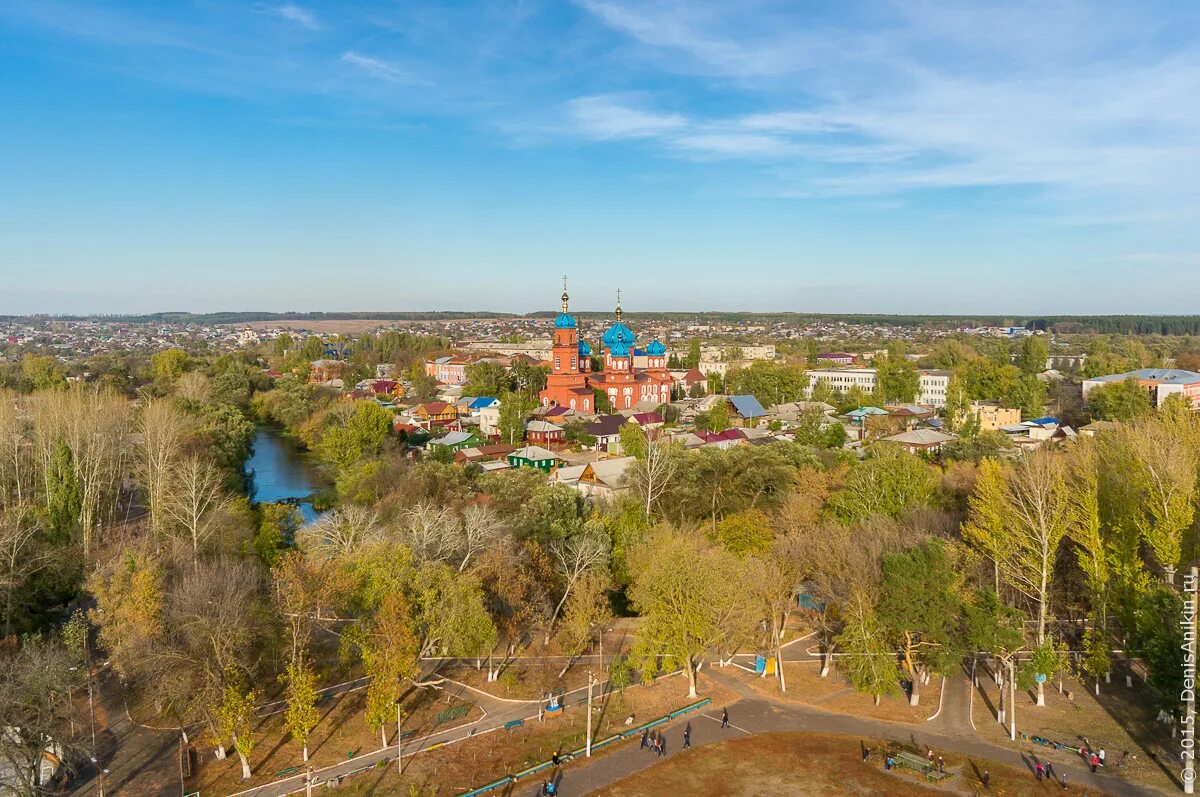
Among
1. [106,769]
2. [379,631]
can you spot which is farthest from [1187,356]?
[106,769]

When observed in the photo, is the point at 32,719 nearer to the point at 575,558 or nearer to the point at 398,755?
the point at 398,755

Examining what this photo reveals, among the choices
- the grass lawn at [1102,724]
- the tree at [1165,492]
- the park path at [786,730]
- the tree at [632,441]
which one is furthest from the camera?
the tree at [632,441]

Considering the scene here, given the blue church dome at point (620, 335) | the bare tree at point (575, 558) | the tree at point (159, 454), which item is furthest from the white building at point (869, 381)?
the tree at point (159, 454)

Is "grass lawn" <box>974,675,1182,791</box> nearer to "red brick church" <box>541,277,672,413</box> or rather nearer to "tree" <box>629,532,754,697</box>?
Result: "tree" <box>629,532,754,697</box>

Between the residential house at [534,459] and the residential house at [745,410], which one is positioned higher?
the residential house at [745,410]

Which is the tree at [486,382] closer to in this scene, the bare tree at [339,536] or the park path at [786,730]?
the bare tree at [339,536]

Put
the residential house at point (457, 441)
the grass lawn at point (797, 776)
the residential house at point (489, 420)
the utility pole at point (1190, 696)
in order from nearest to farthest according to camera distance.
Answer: the utility pole at point (1190, 696), the grass lawn at point (797, 776), the residential house at point (457, 441), the residential house at point (489, 420)
